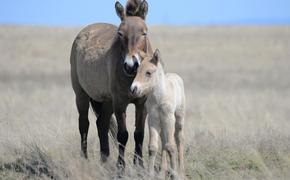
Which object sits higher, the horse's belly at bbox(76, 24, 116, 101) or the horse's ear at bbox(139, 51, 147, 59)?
the horse's ear at bbox(139, 51, 147, 59)

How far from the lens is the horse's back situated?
27.1 feet

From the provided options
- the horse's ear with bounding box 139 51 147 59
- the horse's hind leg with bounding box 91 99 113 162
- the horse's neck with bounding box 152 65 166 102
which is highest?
the horse's ear with bounding box 139 51 147 59

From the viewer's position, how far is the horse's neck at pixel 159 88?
6615 mm

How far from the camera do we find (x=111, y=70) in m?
7.70

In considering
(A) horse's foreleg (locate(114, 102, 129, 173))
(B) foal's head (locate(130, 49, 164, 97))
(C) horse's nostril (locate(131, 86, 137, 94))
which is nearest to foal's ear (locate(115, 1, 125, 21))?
(A) horse's foreleg (locate(114, 102, 129, 173))

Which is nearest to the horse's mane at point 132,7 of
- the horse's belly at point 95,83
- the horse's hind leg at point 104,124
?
the horse's belly at point 95,83

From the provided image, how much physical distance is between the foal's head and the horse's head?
252 mm

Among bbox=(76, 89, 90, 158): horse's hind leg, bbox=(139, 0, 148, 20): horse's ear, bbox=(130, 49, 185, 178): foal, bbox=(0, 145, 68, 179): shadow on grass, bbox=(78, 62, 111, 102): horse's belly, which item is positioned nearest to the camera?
bbox=(130, 49, 185, 178): foal

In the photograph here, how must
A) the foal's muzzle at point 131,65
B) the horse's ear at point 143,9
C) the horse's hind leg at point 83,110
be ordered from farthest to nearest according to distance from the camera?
the horse's hind leg at point 83,110
the horse's ear at point 143,9
the foal's muzzle at point 131,65

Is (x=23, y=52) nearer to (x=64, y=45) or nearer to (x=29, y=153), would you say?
(x=64, y=45)

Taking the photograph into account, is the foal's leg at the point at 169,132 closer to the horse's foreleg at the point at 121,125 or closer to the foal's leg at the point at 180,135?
the foal's leg at the point at 180,135

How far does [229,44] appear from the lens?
42156 mm

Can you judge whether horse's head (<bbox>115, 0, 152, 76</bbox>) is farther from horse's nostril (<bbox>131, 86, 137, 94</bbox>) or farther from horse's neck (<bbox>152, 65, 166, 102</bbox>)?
horse's nostril (<bbox>131, 86, 137, 94</bbox>)

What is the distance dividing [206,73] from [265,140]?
62.9 feet
